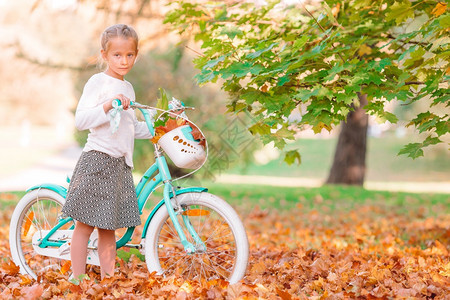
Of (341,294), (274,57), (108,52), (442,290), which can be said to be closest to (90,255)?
(108,52)

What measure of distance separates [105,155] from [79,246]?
59 centimetres

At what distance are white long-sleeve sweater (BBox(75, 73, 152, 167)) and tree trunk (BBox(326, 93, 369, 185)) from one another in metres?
9.16

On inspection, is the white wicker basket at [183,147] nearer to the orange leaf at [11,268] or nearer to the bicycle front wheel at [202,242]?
the bicycle front wheel at [202,242]

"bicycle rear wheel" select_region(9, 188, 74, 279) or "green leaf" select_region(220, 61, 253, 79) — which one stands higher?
"green leaf" select_region(220, 61, 253, 79)

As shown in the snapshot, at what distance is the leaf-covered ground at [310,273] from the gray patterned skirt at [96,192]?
37cm

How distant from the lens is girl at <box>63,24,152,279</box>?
3.07 meters

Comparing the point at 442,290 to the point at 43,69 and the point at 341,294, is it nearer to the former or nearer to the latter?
the point at 341,294

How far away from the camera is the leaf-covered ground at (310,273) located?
2.95 meters

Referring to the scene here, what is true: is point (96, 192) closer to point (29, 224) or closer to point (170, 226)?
point (170, 226)

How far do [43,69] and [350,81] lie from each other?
8217 mm

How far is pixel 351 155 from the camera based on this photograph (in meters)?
12.1

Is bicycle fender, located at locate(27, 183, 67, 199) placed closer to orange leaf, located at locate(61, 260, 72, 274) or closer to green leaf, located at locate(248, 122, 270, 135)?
orange leaf, located at locate(61, 260, 72, 274)

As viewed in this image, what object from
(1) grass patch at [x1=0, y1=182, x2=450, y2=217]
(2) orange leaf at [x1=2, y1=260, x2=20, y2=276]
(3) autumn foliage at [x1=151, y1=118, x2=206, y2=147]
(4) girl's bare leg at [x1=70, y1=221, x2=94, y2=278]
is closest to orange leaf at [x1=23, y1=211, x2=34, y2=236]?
(2) orange leaf at [x1=2, y1=260, x2=20, y2=276]

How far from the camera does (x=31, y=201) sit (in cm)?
373
